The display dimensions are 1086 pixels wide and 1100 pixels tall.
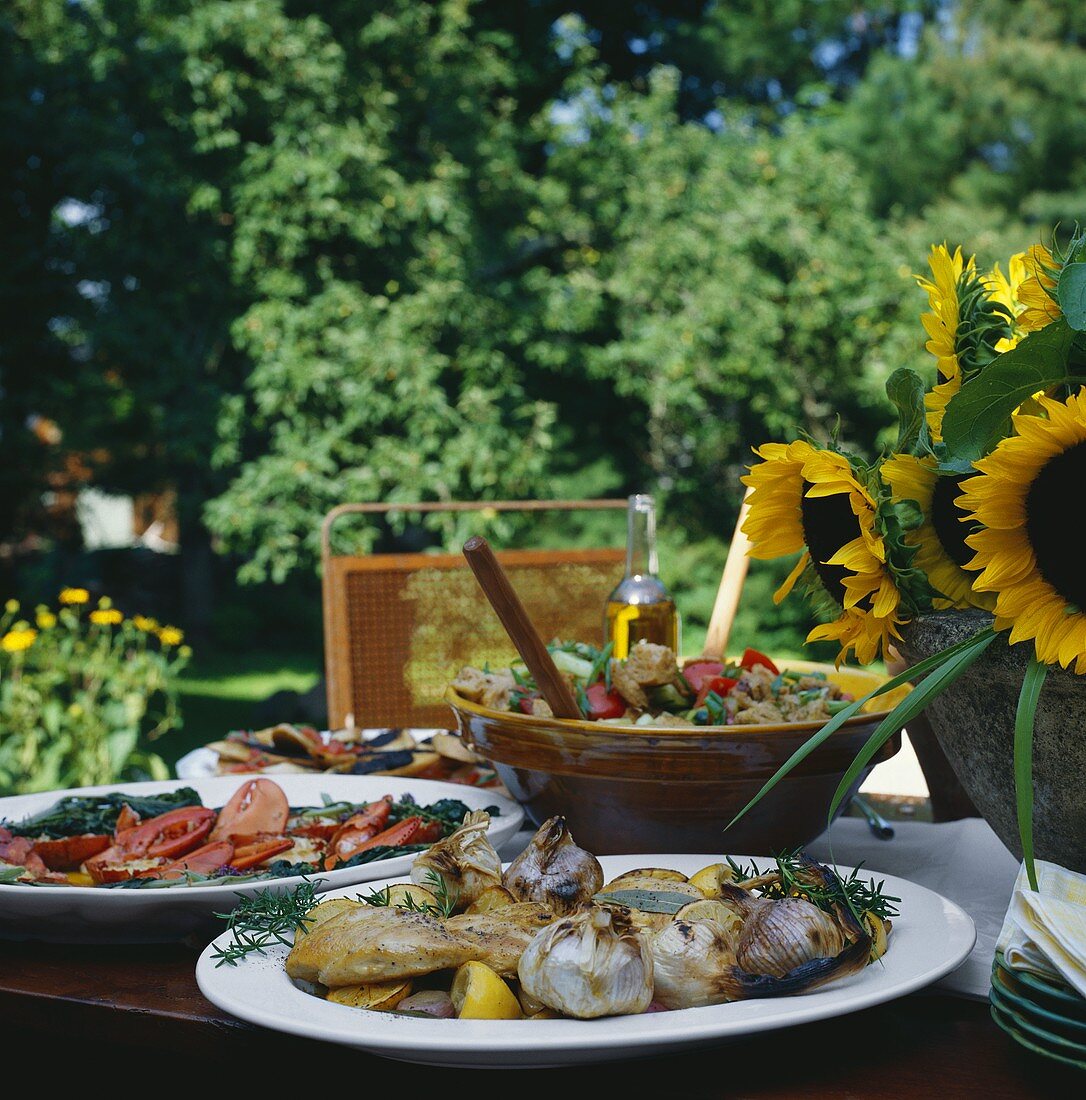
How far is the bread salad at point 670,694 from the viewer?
95cm

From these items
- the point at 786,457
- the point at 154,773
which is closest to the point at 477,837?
the point at 786,457

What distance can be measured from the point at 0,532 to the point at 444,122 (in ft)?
14.2

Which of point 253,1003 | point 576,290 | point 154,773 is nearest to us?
point 253,1003

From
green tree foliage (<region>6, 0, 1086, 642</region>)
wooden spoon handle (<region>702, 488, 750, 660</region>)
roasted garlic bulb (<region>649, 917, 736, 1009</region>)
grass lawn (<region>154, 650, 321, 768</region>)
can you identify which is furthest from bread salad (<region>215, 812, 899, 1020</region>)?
grass lawn (<region>154, 650, 321, 768</region>)

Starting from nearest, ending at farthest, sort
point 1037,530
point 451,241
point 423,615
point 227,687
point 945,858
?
point 1037,530 < point 945,858 < point 423,615 < point 451,241 < point 227,687

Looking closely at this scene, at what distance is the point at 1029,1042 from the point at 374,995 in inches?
13.3

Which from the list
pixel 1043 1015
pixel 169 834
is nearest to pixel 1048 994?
pixel 1043 1015

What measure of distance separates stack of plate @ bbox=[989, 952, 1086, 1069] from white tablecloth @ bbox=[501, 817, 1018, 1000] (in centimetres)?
15

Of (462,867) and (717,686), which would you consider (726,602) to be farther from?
(462,867)

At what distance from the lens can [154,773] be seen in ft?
12.1

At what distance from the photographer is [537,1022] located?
56cm

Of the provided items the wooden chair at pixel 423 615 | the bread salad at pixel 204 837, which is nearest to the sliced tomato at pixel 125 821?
the bread salad at pixel 204 837

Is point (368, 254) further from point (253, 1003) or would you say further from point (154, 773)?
point (253, 1003)

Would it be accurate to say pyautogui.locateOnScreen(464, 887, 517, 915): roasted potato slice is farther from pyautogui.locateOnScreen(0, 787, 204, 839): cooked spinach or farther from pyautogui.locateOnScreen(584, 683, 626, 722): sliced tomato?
pyautogui.locateOnScreen(0, 787, 204, 839): cooked spinach
